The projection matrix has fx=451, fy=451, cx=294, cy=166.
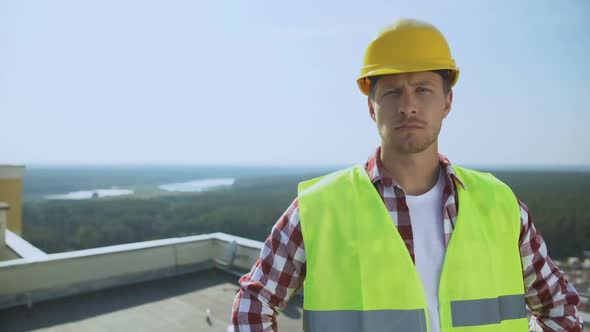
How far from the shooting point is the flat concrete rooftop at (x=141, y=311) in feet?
14.1

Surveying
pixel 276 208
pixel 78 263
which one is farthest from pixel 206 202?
pixel 78 263

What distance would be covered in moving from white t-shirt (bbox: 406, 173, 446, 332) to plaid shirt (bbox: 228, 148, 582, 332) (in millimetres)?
26

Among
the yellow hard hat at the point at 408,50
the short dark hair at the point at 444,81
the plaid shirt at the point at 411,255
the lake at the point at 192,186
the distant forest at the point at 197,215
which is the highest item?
the yellow hard hat at the point at 408,50

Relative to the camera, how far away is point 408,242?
1428 mm

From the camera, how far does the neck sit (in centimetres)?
156

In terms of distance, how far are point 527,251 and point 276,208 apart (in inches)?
2575

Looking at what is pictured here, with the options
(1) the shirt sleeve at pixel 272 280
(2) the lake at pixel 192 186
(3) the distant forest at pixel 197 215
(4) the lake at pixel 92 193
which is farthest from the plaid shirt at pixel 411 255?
(2) the lake at pixel 192 186

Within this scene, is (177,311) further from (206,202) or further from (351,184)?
(206,202)

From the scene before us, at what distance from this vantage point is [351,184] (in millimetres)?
1519

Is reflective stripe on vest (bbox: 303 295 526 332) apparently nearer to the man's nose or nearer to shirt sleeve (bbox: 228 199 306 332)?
shirt sleeve (bbox: 228 199 306 332)

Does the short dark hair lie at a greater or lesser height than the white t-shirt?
greater

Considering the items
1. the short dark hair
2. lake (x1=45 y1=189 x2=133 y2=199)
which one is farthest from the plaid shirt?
lake (x1=45 y1=189 x2=133 y2=199)

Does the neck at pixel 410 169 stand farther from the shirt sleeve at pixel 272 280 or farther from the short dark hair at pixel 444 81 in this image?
the shirt sleeve at pixel 272 280

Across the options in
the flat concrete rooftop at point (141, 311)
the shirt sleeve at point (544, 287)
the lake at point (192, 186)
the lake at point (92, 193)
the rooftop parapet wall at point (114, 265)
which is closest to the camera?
the shirt sleeve at point (544, 287)
